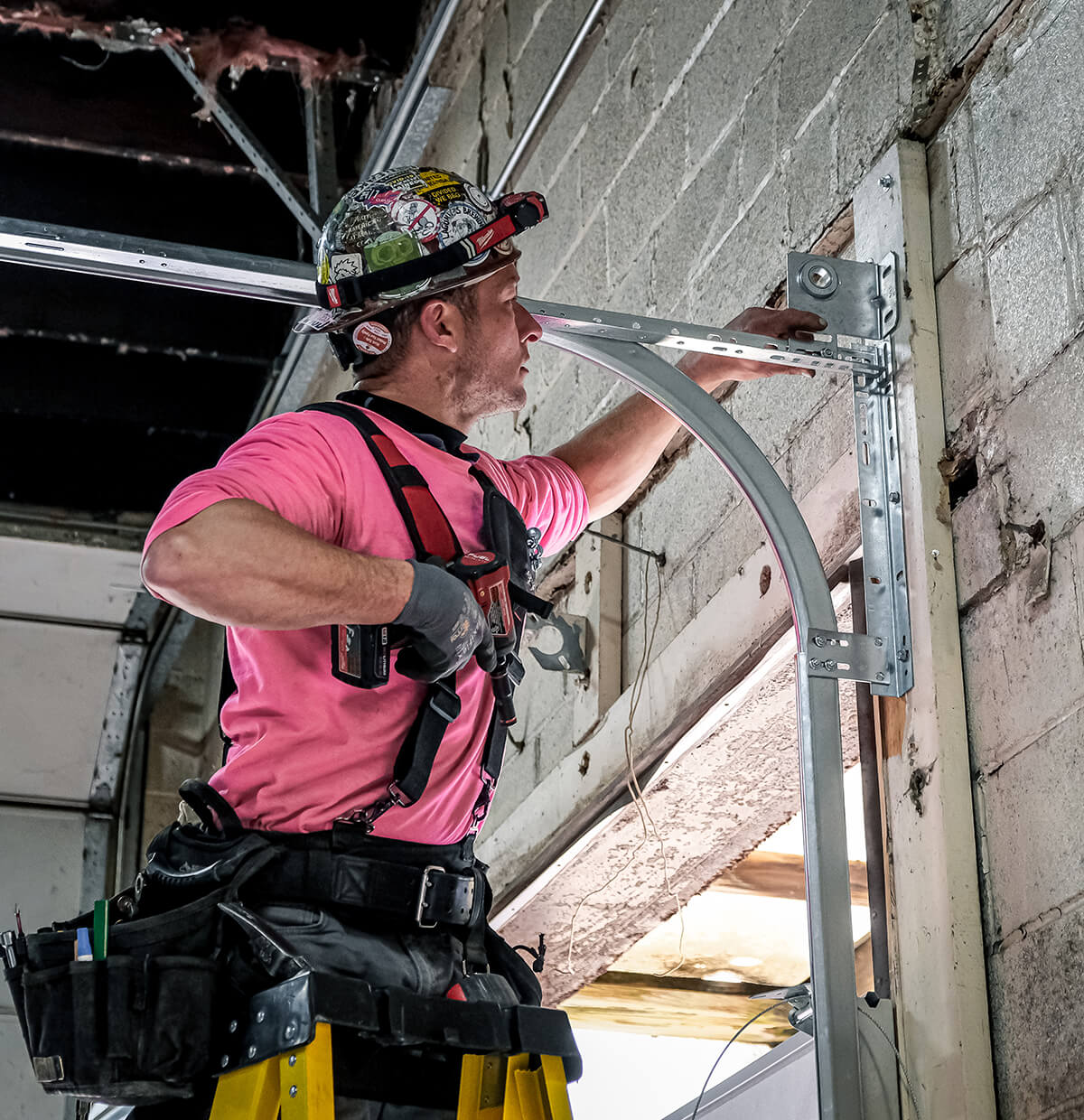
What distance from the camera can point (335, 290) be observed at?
2.21 m

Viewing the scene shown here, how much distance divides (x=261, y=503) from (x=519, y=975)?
2.22 feet

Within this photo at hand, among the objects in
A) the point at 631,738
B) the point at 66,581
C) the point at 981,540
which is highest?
the point at 66,581

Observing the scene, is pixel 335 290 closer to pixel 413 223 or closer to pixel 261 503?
pixel 413 223

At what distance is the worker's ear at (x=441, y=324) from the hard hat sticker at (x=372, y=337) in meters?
0.05

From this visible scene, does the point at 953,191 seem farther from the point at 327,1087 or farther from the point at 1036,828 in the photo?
the point at 327,1087

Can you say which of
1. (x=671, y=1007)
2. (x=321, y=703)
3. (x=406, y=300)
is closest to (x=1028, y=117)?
(x=406, y=300)

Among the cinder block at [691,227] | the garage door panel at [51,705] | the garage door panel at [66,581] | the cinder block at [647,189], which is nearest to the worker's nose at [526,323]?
the cinder block at [691,227]

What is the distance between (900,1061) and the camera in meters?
2.04

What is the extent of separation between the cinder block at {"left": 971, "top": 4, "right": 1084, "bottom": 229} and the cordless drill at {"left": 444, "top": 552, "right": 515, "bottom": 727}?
87 cm

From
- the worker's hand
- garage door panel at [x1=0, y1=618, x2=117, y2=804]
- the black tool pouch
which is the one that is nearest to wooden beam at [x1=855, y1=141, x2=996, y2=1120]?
the worker's hand

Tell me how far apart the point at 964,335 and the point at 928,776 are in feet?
2.03

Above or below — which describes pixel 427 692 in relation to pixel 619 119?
below

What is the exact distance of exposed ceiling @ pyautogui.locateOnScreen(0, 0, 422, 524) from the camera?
16.9 ft

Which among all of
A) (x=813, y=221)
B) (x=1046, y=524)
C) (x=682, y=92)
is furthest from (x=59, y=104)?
(x=1046, y=524)
